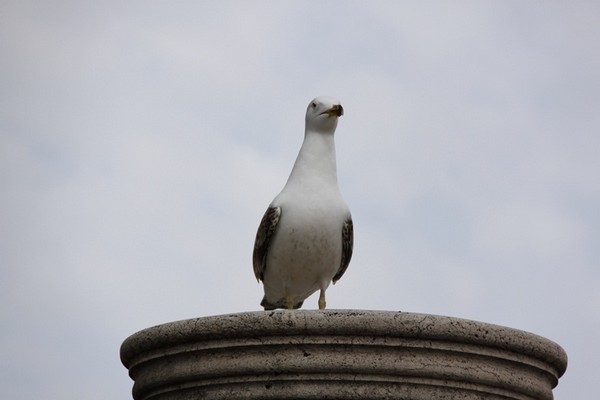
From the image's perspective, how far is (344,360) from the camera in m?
5.07

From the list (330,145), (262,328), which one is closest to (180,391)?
(262,328)

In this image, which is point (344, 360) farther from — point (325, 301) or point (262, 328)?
point (325, 301)

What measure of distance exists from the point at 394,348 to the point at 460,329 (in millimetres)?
346

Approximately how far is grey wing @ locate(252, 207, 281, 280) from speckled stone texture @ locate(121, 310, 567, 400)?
4.77 feet

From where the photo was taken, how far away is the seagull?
21.6 feet

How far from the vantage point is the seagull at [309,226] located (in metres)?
6.59

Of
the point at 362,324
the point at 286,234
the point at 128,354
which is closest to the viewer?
the point at 362,324

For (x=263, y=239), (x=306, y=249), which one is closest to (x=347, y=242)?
(x=306, y=249)

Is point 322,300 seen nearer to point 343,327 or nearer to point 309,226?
point 309,226

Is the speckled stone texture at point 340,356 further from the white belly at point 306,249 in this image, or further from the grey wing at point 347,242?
the grey wing at point 347,242

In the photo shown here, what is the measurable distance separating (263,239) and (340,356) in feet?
5.96

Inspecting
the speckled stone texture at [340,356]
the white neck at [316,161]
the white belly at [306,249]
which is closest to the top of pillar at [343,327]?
the speckled stone texture at [340,356]

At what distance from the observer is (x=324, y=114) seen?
270 inches

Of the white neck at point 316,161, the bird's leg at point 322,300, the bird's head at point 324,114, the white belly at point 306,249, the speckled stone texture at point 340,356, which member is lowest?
the speckled stone texture at point 340,356
